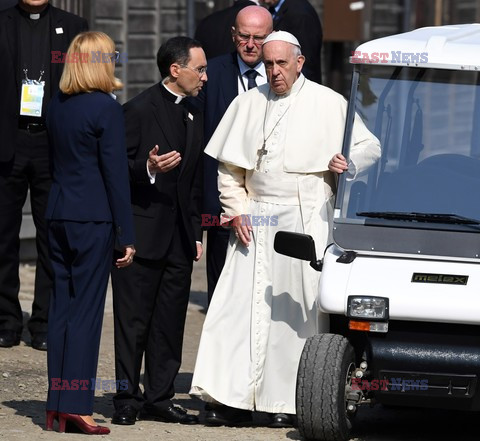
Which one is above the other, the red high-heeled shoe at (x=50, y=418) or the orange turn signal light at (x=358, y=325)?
the orange turn signal light at (x=358, y=325)

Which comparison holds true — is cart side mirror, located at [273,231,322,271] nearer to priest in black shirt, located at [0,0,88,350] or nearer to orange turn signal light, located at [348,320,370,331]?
orange turn signal light, located at [348,320,370,331]

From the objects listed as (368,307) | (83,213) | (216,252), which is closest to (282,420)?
(216,252)

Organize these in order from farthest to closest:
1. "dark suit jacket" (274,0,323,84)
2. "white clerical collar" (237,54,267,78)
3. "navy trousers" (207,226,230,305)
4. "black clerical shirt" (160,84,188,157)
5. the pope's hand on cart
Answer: "dark suit jacket" (274,0,323,84) → "white clerical collar" (237,54,267,78) → "navy trousers" (207,226,230,305) → "black clerical shirt" (160,84,188,157) → the pope's hand on cart

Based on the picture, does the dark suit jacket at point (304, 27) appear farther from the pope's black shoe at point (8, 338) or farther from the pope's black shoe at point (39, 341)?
the pope's black shoe at point (8, 338)

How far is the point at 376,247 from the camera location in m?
8.52

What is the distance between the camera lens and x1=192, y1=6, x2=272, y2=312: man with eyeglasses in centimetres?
989

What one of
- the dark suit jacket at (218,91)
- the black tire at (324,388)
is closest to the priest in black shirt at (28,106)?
the dark suit jacket at (218,91)

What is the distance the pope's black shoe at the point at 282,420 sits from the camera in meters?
9.30

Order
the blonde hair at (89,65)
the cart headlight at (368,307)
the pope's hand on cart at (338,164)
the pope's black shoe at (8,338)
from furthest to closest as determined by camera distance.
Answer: the pope's black shoe at (8,338), the pope's hand on cart at (338,164), the blonde hair at (89,65), the cart headlight at (368,307)

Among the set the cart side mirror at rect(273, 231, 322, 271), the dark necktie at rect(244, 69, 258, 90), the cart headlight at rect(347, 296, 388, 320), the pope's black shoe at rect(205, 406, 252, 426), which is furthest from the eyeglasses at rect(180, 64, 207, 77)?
the pope's black shoe at rect(205, 406, 252, 426)

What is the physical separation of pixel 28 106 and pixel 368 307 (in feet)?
11.8

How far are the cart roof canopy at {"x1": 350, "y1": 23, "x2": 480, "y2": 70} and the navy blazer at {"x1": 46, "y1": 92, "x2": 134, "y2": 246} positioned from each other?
53.2 inches

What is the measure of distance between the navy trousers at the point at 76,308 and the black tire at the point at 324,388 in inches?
43.1

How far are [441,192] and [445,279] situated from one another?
57 cm
